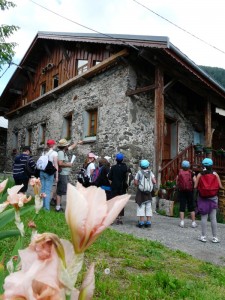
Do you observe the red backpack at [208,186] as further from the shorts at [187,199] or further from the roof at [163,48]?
the roof at [163,48]

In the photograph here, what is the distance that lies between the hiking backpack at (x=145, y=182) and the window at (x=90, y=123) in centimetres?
481

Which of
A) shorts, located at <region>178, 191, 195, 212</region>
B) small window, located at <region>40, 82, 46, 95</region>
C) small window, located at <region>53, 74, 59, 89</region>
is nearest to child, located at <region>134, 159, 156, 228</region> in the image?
shorts, located at <region>178, 191, 195, 212</region>

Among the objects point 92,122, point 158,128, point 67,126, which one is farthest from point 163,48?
point 67,126

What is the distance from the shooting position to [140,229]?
6.12m

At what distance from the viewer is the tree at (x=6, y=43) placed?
10.0 m

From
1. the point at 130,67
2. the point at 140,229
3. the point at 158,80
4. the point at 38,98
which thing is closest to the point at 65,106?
the point at 38,98

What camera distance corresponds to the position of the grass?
2.74 meters

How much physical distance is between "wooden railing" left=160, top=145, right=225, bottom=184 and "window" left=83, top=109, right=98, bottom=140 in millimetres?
2895

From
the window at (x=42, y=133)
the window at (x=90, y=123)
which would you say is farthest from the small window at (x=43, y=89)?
the window at (x=90, y=123)

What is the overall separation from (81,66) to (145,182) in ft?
23.8

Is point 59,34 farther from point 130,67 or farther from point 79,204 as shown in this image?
point 79,204

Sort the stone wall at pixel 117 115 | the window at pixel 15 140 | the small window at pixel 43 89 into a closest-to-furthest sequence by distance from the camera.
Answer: the stone wall at pixel 117 115 < the small window at pixel 43 89 < the window at pixel 15 140

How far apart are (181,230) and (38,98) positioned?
398 inches

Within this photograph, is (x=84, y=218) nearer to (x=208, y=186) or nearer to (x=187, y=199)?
(x=208, y=186)
